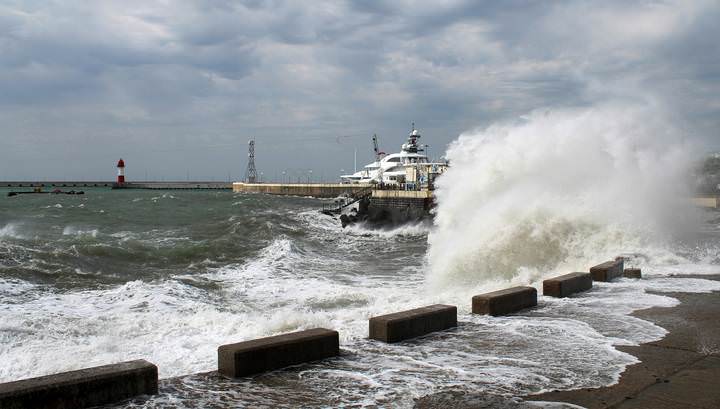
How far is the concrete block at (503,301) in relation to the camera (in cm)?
758

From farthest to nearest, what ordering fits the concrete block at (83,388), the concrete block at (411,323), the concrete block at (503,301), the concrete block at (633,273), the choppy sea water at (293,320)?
the concrete block at (633,273)
the concrete block at (503,301)
the concrete block at (411,323)
the choppy sea water at (293,320)
the concrete block at (83,388)

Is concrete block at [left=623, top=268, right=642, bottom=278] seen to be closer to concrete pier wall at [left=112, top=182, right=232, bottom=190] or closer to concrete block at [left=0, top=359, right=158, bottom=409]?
concrete block at [left=0, top=359, right=158, bottom=409]

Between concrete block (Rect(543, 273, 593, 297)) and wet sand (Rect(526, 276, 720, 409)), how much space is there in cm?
177

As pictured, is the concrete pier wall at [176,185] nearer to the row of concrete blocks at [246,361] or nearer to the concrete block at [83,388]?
the row of concrete blocks at [246,361]

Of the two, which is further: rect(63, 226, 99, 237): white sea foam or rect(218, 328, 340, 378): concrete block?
rect(63, 226, 99, 237): white sea foam

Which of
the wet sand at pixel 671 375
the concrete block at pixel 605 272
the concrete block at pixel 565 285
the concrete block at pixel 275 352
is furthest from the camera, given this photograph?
the concrete block at pixel 605 272

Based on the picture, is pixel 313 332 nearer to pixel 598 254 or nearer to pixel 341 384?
pixel 341 384

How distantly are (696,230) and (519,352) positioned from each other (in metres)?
17.1

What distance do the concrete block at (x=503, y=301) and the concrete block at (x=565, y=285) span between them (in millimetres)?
961

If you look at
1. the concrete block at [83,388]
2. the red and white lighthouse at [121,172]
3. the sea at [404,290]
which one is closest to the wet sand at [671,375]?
the sea at [404,290]

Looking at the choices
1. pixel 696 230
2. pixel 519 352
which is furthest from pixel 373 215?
pixel 519 352

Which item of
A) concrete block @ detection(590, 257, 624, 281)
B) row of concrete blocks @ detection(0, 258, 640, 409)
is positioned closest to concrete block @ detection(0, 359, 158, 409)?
row of concrete blocks @ detection(0, 258, 640, 409)

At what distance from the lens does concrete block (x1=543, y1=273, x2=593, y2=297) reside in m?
8.95

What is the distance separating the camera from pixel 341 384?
4816 millimetres
